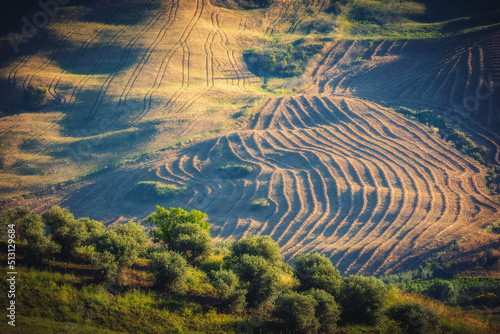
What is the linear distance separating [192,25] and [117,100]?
66.1 ft

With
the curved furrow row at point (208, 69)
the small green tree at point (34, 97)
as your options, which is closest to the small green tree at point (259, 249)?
the curved furrow row at point (208, 69)

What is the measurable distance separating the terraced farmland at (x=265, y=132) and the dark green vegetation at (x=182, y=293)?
26.5ft

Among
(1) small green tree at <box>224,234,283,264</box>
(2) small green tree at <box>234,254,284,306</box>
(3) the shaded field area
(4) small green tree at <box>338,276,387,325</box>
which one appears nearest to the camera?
(4) small green tree at <box>338,276,387,325</box>

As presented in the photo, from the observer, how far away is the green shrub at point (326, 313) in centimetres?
1030

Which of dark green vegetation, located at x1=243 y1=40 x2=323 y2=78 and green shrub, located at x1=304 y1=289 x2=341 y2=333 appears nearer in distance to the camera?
green shrub, located at x1=304 y1=289 x2=341 y2=333

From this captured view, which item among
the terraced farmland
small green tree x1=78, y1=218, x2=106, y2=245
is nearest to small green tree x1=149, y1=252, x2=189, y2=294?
small green tree x1=78, y1=218, x2=106, y2=245

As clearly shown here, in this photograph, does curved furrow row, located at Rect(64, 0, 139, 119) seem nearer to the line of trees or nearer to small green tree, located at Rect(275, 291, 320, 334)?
the line of trees

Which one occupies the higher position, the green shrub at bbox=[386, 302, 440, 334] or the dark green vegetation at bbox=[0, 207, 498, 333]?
the green shrub at bbox=[386, 302, 440, 334]

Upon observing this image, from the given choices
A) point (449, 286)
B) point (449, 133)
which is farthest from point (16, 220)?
point (449, 133)

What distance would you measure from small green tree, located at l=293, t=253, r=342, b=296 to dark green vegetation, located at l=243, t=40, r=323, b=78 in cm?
3974

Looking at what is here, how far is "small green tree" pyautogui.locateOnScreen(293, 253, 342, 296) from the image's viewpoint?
38.3ft

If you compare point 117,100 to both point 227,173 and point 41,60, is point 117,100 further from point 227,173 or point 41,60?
point 227,173

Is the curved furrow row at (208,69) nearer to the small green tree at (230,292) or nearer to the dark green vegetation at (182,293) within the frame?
the dark green vegetation at (182,293)

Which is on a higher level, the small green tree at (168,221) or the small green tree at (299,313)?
the small green tree at (299,313)
